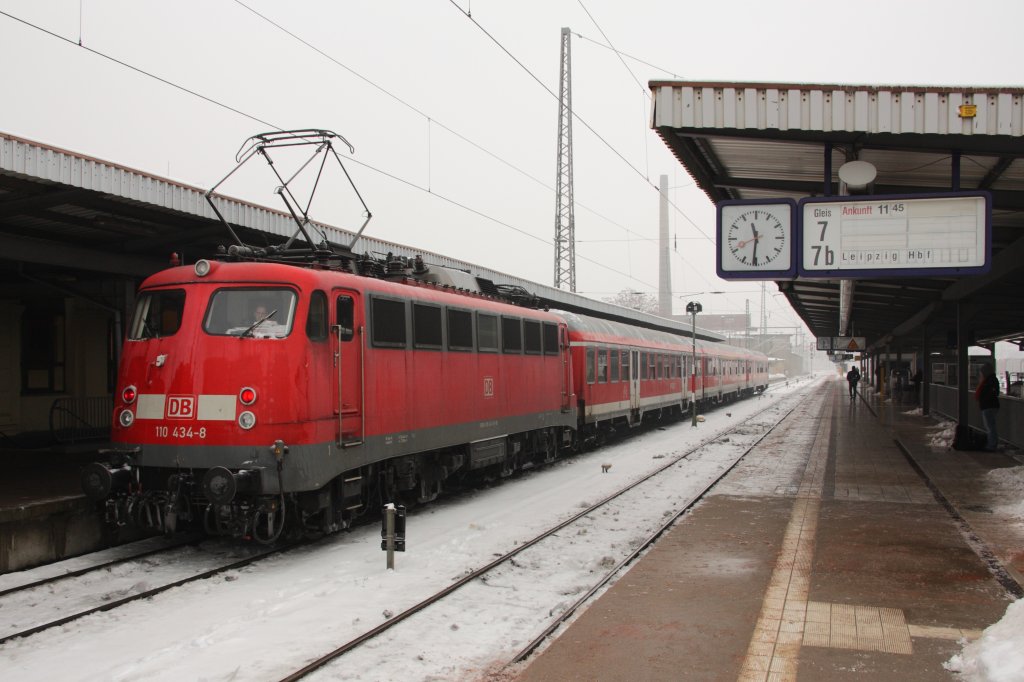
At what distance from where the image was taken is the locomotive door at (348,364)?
29.2 feet

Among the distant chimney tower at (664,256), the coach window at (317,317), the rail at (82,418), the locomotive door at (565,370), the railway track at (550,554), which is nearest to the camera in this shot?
the railway track at (550,554)

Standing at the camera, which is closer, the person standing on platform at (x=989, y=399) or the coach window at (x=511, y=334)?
the coach window at (x=511, y=334)

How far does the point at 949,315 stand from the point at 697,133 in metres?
18.6

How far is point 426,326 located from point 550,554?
352cm

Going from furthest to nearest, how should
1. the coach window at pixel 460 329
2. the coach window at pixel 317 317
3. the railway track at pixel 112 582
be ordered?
the coach window at pixel 460 329, the coach window at pixel 317 317, the railway track at pixel 112 582

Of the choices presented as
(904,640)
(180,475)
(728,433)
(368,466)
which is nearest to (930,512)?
(904,640)

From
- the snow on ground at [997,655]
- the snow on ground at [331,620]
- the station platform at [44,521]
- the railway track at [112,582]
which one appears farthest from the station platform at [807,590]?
the station platform at [44,521]

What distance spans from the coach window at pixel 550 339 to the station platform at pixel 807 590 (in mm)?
4092

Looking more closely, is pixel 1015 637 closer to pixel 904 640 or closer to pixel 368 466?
pixel 904 640

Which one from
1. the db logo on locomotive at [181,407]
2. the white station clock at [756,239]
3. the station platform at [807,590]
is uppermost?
the white station clock at [756,239]

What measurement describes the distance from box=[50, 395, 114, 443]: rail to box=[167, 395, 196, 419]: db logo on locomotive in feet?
25.4

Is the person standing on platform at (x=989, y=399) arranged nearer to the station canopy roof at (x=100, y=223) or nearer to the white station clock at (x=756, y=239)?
the white station clock at (x=756, y=239)

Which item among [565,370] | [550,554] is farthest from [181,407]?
[565,370]

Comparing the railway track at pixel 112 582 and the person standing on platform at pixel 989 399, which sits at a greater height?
the person standing on platform at pixel 989 399
